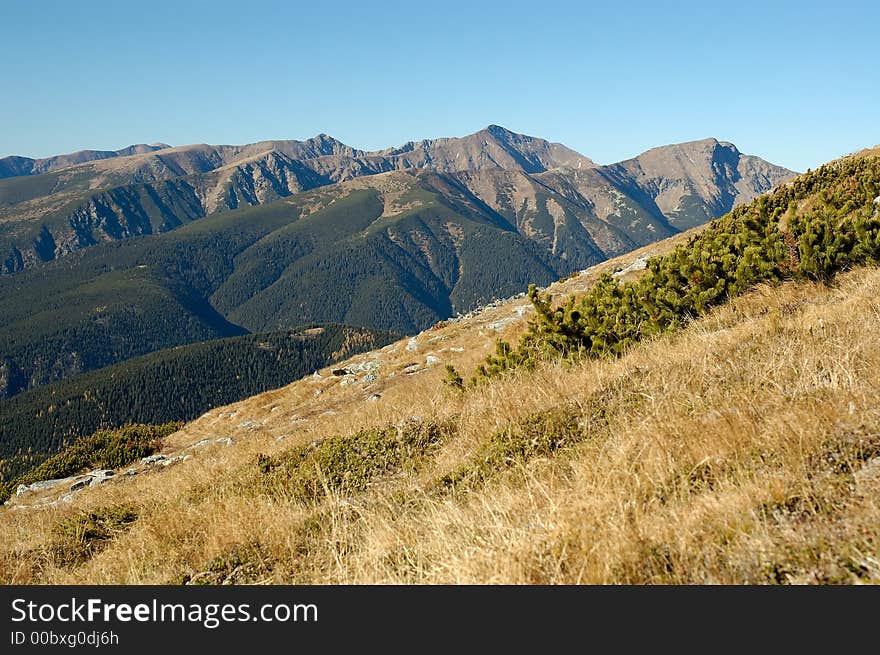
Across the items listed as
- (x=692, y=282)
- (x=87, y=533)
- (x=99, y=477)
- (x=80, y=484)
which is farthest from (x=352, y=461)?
(x=80, y=484)

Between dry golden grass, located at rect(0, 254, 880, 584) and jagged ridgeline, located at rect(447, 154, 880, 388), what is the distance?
2070mm

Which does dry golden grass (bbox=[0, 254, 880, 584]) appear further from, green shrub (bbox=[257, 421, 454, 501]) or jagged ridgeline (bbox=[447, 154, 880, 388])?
jagged ridgeline (bbox=[447, 154, 880, 388])

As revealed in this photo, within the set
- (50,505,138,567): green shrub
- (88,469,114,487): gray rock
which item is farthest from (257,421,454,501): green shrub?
(88,469,114,487): gray rock

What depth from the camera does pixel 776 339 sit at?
883cm

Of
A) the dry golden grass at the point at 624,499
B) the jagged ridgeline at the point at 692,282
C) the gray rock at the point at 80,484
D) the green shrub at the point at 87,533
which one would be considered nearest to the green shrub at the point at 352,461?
the dry golden grass at the point at 624,499

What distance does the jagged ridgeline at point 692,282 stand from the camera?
511 inches

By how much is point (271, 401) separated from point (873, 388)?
30261mm

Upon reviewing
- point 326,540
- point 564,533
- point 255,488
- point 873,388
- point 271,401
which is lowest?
point 271,401

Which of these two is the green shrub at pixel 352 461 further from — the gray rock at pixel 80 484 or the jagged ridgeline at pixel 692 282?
the gray rock at pixel 80 484

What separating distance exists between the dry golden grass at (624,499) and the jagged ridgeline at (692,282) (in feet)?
6.79

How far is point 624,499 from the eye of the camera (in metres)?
4.79

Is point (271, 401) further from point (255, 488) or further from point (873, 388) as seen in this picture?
point (873, 388)
